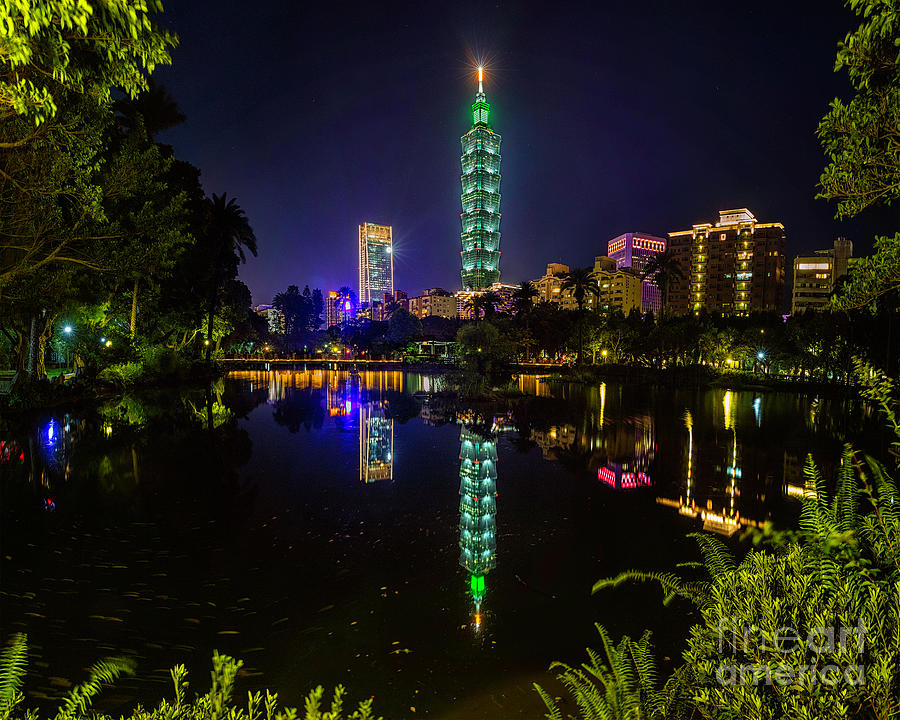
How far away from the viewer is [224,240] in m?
43.7

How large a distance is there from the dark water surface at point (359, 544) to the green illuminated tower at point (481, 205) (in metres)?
159

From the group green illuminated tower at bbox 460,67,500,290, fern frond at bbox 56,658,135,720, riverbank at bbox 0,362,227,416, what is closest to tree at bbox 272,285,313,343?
green illuminated tower at bbox 460,67,500,290

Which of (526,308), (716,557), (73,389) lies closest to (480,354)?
(73,389)

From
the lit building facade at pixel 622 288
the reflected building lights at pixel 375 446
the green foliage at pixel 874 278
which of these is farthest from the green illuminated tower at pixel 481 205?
the green foliage at pixel 874 278

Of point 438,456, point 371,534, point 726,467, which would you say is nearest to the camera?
point 371,534

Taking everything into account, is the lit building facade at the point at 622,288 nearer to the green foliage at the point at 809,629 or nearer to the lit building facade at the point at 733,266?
the lit building facade at the point at 733,266

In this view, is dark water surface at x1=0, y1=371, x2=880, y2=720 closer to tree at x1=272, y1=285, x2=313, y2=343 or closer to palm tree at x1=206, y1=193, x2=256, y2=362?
palm tree at x1=206, y1=193, x2=256, y2=362

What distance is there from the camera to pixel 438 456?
13.8 metres

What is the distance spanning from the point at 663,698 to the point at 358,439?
14172mm

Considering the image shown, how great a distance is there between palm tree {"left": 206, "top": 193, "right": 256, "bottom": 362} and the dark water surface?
86.8 feet

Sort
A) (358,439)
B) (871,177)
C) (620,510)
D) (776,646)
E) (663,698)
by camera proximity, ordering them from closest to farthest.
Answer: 1. (776,646)
2. (663,698)
3. (871,177)
4. (620,510)
5. (358,439)

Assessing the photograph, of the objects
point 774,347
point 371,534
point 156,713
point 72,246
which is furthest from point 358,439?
point 774,347

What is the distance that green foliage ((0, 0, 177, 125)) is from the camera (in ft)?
11.2

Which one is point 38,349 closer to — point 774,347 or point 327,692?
point 327,692
